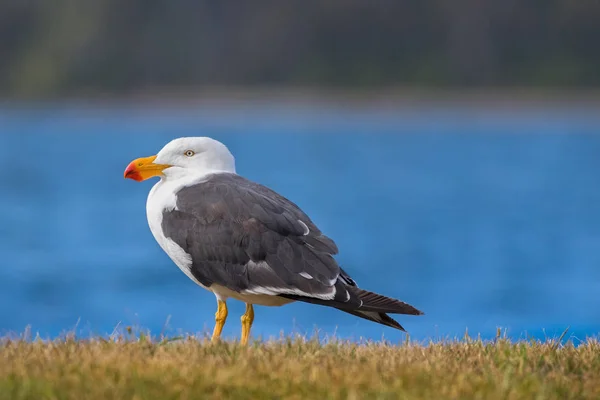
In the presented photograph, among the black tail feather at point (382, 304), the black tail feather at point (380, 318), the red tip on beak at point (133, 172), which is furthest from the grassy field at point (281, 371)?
the red tip on beak at point (133, 172)

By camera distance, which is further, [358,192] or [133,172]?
[358,192]

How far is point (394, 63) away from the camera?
133125mm

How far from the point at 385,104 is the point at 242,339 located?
128401 millimetres

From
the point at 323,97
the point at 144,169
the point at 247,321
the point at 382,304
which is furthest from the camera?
the point at 323,97

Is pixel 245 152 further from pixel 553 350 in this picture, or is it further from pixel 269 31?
pixel 553 350

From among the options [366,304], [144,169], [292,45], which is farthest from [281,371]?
[292,45]

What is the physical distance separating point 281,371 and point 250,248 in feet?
5.01

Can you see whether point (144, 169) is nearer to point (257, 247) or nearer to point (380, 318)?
point (257, 247)

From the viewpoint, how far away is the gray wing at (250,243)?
→ 7.25m

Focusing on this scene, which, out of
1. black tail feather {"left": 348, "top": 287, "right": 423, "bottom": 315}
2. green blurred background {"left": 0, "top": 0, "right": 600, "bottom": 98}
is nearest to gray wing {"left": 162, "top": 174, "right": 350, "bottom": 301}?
black tail feather {"left": 348, "top": 287, "right": 423, "bottom": 315}

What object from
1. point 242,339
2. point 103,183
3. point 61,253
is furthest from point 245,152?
point 242,339

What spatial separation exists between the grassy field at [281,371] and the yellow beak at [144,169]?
4.70 feet

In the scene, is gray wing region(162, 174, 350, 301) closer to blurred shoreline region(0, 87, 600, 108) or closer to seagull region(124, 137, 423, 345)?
seagull region(124, 137, 423, 345)

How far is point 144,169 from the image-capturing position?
7965mm
